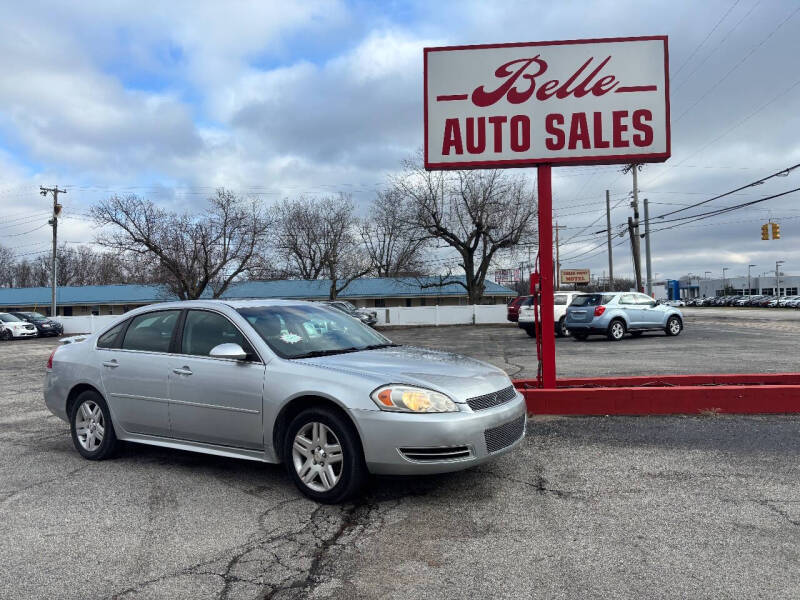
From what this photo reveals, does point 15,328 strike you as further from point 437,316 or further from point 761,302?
point 761,302

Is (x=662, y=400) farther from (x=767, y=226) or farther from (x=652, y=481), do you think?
(x=767, y=226)

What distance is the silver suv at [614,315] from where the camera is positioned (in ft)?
67.7

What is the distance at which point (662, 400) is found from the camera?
7.14 meters

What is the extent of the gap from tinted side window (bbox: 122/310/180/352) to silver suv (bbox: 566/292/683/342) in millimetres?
17046

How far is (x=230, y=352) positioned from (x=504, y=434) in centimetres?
213

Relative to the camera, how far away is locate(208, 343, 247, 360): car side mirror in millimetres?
4781

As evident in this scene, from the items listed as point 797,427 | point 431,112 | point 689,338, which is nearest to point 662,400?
point 797,427

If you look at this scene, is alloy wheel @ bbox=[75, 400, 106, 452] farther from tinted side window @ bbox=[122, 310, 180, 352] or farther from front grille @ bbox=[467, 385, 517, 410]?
front grille @ bbox=[467, 385, 517, 410]

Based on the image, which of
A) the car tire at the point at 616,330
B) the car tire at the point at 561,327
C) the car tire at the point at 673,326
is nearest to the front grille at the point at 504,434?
the car tire at the point at 616,330

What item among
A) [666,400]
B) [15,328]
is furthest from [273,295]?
[666,400]

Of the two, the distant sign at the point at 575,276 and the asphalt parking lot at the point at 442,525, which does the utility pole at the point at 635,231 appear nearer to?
the asphalt parking lot at the point at 442,525

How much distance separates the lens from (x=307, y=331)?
215 inches

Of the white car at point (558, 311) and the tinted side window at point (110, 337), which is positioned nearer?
the tinted side window at point (110, 337)

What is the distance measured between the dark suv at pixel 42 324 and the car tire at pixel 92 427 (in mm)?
33833
